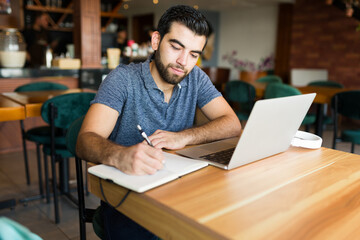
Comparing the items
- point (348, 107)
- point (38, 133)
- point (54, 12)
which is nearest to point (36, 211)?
point (38, 133)

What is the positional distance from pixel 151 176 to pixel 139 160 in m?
0.05

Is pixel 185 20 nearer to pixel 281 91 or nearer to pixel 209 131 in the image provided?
pixel 209 131

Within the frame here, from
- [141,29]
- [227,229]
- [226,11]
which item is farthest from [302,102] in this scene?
[141,29]

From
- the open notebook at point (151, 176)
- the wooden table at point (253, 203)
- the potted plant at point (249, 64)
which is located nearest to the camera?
the wooden table at point (253, 203)

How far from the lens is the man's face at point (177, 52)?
135cm

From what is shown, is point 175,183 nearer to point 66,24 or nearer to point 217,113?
point 217,113

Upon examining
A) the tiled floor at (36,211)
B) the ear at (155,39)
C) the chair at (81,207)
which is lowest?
the tiled floor at (36,211)

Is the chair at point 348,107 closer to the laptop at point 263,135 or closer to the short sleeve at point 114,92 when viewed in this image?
the laptop at point 263,135

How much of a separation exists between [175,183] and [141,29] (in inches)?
380

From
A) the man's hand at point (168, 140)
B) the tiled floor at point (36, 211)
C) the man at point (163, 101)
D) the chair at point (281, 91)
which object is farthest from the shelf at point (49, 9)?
the man's hand at point (168, 140)

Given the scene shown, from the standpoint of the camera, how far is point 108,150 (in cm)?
96

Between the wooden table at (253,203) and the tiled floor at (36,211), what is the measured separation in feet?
3.13

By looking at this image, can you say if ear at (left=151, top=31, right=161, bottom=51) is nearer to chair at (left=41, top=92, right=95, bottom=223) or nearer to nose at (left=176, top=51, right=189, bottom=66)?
nose at (left=176, top=51, right=189, bottom=66)

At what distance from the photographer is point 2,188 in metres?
2.65
